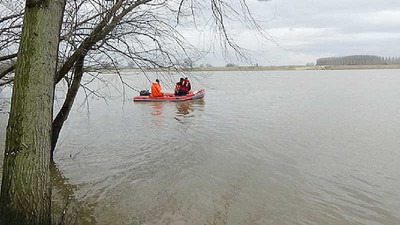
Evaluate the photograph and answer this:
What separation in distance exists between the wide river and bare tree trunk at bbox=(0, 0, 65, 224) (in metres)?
1.95

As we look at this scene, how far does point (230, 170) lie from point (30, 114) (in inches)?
209

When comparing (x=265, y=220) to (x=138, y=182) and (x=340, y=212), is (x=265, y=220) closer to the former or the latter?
(x=340, y=212)

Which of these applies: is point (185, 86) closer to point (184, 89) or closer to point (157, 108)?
point (184, 89)

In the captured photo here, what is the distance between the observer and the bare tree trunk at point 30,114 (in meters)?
3.25

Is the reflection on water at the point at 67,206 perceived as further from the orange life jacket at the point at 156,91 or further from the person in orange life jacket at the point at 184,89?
the person in orange life jacket at the point at 184,89

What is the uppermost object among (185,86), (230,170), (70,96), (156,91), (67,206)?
(70,96)

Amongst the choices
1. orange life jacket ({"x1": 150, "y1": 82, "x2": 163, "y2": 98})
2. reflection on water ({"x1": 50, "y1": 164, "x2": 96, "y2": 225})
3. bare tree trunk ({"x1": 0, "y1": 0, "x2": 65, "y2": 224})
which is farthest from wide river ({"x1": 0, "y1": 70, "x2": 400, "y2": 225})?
orange life jacket ({"x1": 150, "y1": 82, "x2": 163, "y2": 98})

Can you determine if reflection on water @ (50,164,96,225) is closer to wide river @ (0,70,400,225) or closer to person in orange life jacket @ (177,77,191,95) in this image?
wide river @ (0,70,400,225)

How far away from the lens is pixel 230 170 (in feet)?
26.0

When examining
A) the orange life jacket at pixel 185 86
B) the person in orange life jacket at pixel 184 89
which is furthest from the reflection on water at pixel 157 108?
the orange life jacket at pixel 185 86

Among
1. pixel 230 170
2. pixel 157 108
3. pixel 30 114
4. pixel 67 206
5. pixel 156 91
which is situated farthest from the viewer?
pixel 156 91

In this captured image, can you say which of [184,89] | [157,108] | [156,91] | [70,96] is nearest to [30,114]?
[70,96]

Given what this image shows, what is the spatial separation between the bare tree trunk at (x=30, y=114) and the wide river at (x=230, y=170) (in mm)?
1950

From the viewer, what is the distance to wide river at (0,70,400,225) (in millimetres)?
5699
